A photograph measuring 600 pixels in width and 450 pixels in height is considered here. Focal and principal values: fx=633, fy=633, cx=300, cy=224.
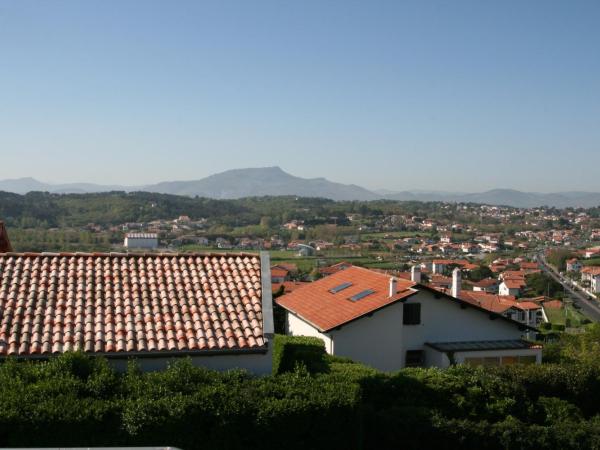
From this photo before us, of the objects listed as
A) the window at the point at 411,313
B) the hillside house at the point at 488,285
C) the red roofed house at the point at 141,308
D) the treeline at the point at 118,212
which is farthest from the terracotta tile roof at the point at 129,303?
the treeline at the point at 118,212

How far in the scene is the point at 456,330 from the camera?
66.7 ft

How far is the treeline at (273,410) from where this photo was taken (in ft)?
26.1

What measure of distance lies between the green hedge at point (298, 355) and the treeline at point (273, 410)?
60cm

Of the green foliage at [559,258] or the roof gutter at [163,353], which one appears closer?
the roof gutter at [163,353]

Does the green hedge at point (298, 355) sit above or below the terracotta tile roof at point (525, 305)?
above

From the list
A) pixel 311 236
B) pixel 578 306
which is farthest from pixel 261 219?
pixel 578 306

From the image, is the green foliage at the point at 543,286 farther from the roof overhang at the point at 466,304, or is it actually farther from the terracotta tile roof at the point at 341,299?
the roof overhang at the point at 466,304

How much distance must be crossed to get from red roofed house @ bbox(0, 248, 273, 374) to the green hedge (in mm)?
1673

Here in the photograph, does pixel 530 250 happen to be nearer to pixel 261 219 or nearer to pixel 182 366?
pixel 261 219

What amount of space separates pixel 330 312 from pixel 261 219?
531ft

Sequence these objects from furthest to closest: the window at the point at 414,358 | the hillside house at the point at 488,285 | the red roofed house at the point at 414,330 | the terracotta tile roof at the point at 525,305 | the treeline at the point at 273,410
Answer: the hillside house at the point at 488,285 → the terracotta tile roof at the point at 525,305 → the window at the point at 414,358 → the red roofed house at the point at 414,330 → the treeline at the point at 273,410

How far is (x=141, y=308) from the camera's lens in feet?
37.2

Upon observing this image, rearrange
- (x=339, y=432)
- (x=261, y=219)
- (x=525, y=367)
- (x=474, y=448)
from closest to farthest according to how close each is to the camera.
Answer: (x=339, y=432)
(x=474, y=448)
(x=525, y=367)
(x=261, y=219)

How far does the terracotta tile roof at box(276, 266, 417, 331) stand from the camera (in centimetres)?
1961
